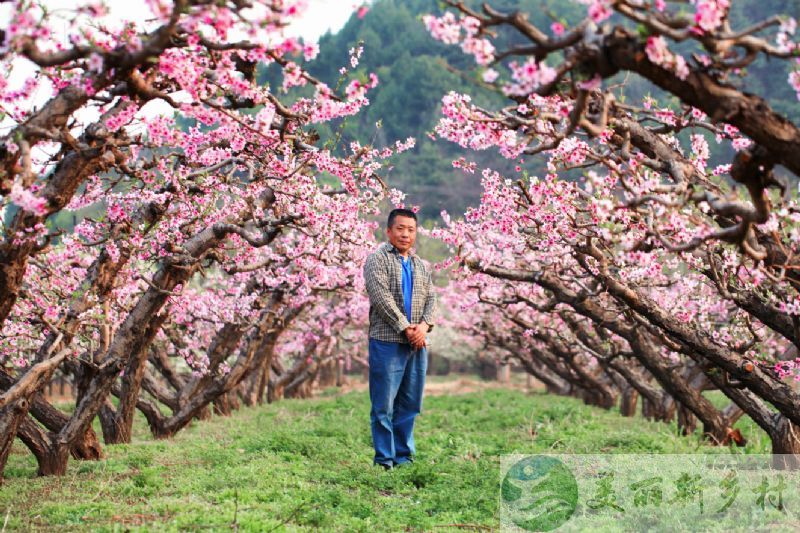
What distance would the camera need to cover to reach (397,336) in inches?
269

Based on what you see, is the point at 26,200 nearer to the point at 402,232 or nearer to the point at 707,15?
the point at 707,15

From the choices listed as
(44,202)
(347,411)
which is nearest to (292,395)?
(347,411)

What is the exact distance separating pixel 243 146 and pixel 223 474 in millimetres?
2912

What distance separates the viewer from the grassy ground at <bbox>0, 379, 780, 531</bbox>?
4.79m

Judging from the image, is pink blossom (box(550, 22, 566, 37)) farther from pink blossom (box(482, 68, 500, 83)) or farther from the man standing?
the man standing

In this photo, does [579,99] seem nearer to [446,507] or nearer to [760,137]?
[760,137]

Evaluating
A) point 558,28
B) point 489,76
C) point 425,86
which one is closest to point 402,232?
point 489,76

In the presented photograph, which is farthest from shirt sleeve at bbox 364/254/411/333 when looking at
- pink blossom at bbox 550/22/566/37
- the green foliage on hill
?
the green foliage on hill

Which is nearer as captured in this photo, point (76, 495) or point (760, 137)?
point (760, 137)

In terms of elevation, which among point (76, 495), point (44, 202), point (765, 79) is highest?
point (765, 79)

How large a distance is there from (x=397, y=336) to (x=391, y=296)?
0.38 metres

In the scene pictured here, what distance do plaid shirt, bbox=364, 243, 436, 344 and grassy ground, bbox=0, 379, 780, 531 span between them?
1273mm

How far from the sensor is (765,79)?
47594 millimetres

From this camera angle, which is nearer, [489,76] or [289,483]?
[489,76]
